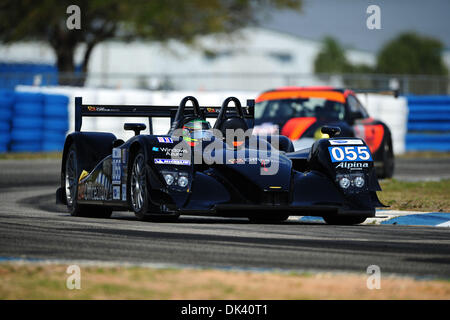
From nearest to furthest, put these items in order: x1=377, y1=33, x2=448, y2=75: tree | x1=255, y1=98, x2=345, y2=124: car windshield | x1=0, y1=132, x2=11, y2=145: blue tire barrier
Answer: x1=255, y1=98, x2=345, y2=124: car windshield → x1=0, y1=132, x2=11, y2=145: blue tire barrier → x1=377, y1=33, x2=448, y2=75: tree

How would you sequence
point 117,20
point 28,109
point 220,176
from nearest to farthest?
point 220,176, point 28,109, point 117,20

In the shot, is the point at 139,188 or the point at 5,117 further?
the point at 5,117

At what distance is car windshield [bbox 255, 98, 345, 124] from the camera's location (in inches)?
705

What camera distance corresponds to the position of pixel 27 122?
2462 cm

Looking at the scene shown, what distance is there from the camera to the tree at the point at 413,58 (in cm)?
10088

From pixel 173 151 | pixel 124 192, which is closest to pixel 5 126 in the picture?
pixel 124 192

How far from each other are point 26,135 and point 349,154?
16.0 metres

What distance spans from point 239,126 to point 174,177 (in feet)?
5.11

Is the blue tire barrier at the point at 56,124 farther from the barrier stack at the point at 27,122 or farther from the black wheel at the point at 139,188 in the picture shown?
the black wheel at the point at 139,188

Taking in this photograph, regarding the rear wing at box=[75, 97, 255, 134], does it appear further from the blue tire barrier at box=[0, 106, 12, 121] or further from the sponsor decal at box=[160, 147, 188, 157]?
the blue tire barrier at box=[0, 106, 12, 121]

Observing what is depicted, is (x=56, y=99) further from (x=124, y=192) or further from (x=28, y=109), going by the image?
(x=124, y=192)

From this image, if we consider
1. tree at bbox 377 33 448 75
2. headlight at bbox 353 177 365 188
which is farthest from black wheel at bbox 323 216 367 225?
tree at bbox 377 33 448 75

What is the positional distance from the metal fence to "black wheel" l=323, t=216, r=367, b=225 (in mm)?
19916
